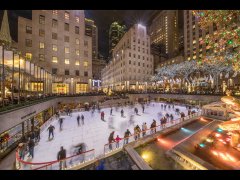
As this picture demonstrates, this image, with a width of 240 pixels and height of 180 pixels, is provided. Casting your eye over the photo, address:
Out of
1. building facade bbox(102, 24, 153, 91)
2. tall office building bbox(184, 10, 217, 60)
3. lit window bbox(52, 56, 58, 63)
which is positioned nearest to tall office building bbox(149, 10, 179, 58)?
tall office building bbox(184, 10, 217, 60)

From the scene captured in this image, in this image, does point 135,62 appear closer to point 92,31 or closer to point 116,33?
point 116,33

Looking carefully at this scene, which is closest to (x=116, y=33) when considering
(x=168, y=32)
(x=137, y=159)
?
(x=168, y=32)

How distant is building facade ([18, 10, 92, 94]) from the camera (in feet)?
98.3

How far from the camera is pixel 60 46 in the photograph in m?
33.6

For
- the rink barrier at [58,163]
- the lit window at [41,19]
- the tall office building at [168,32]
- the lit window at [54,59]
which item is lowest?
the rink barrier at [58,163]

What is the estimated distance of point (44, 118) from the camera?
18938 millimetres

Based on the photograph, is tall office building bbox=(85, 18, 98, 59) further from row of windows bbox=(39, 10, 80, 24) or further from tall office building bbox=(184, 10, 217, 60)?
row of windows bbox=(39, 10, 80, 24)

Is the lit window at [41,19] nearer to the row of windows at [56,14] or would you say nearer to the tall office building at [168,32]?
the row of windows at [56,14]

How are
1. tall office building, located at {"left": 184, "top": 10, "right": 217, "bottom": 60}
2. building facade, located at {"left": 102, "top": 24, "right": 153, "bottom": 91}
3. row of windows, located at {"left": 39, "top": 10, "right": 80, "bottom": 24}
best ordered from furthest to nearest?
tall office building, located at {"left": 184, "top": 10, "right": 217, "bottom": 60}, building facade, located at {"left": 102, "top": 24, "right": 153, "bottom": 91}, row of windows, located at {"left": 39, "top": 10, "right": 80, "bottom": 24}

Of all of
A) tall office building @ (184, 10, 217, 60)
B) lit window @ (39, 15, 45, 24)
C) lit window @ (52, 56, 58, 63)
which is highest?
tall office building @ (184, 10, 217, 60)

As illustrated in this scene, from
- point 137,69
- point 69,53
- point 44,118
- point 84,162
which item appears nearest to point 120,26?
point 137,69

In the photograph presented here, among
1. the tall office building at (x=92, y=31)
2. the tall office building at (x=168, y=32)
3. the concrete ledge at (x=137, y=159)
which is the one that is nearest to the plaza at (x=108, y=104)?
the concrete ledge at (x=137, y=159)

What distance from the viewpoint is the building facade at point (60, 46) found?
30.0 m

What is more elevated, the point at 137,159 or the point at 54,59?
the point at 54,59
